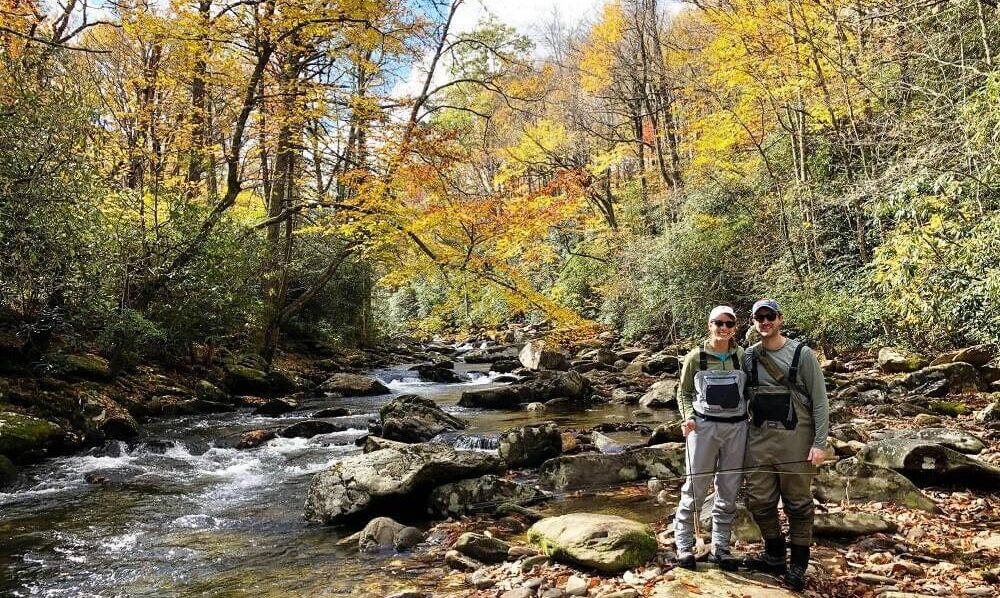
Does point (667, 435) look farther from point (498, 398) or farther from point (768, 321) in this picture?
point (498, 398)

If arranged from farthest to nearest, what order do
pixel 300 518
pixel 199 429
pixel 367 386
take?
pixel 367 386 < pixel 199 429 < pixel 300 518

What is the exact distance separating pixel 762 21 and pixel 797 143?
347 centimetres

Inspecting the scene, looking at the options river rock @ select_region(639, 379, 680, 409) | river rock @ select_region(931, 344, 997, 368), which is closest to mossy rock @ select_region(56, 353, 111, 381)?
river rock @ select_region(639, 379, 680, 409)

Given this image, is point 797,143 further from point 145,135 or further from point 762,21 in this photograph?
point 145,135

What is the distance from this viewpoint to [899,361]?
11.5 m

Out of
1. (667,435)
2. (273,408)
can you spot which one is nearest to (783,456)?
(667,435)

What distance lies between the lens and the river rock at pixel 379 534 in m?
5.24

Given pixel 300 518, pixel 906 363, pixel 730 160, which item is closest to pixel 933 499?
pixel 300 518

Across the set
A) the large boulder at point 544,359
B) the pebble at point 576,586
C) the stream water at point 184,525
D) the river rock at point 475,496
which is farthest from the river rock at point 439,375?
the pebble at point 576,586

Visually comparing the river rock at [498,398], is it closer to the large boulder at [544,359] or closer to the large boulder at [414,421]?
the large boulder at [414,421]

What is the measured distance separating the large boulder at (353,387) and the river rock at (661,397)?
6770 millimetres

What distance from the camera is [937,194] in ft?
31.3

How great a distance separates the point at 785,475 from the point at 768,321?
0.91m

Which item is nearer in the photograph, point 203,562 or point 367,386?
point 203,562
